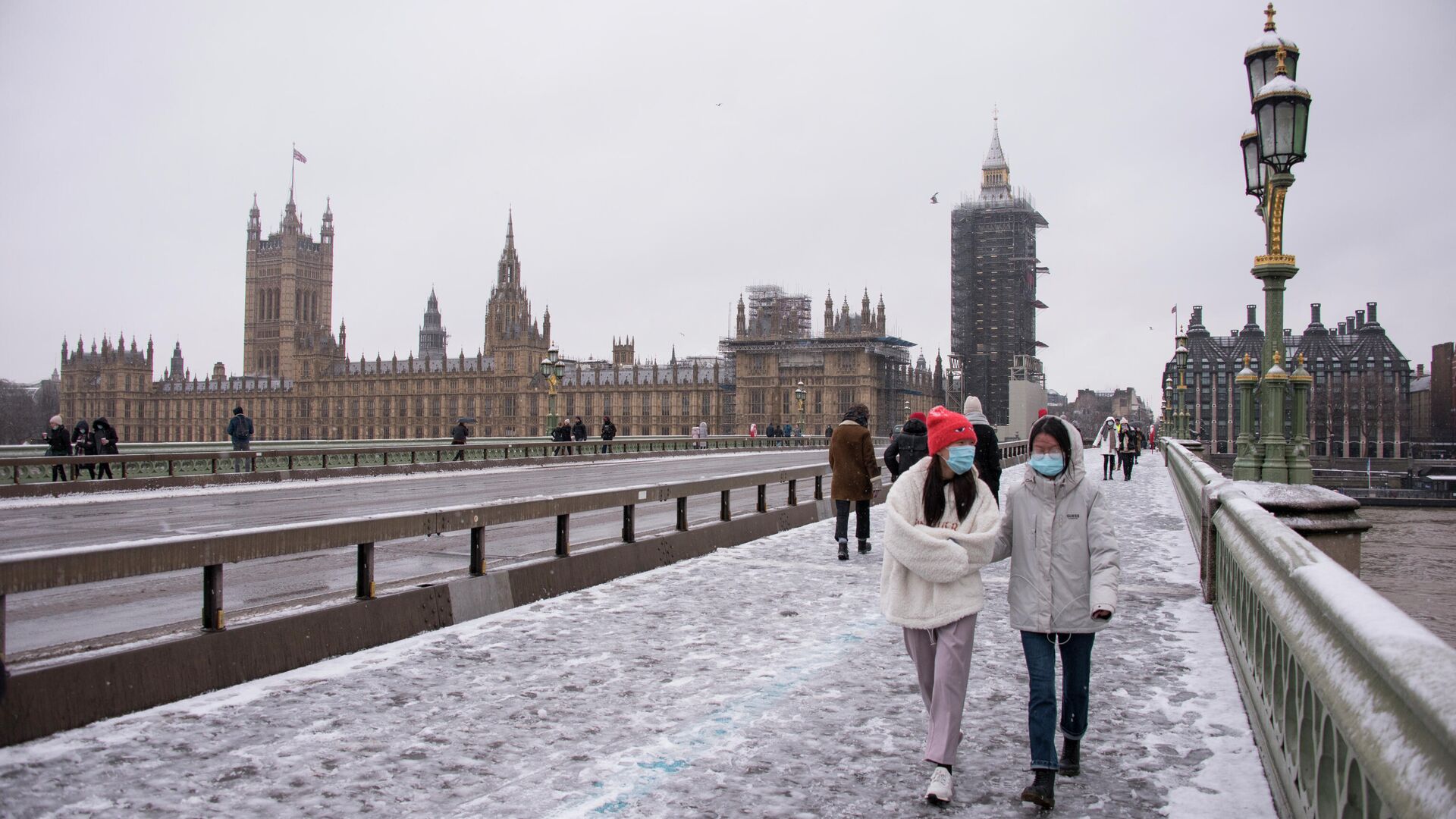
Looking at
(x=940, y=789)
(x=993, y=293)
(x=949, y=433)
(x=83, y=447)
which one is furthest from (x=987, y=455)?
(x=993, y=293)

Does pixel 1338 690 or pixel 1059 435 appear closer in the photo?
pixel 1338 690

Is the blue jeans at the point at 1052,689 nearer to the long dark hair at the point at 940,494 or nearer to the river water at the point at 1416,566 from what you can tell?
the long dark hair at the point at 940,494

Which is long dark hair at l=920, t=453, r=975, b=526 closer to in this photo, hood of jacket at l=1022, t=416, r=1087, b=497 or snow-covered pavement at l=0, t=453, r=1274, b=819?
hood of jacket at l=1022, t=416, r=1087, b=497

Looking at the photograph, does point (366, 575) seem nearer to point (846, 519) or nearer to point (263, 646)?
point (263, 646)

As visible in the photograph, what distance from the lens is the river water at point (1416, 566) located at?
483 inches

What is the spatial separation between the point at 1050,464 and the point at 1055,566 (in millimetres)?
505

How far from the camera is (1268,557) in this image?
548cm

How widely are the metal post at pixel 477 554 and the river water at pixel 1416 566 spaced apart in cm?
756

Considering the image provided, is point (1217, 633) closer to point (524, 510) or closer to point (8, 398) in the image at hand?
Answer: point (524, 510)

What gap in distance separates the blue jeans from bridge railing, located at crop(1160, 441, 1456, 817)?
0.89 m

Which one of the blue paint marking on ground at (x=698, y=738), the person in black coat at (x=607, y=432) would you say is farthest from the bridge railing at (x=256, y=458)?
the blue paint marking on ground at (x=698, y=738)

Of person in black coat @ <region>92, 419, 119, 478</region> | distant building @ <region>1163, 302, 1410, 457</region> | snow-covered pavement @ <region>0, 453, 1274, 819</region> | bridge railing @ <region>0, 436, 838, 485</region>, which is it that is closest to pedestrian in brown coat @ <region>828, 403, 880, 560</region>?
snow-covered pavement @ <region>0, 453, 1274, 819</region>

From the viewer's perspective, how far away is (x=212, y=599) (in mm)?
6848

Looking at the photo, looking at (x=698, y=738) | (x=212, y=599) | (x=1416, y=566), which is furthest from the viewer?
(x=1416, y=566)
